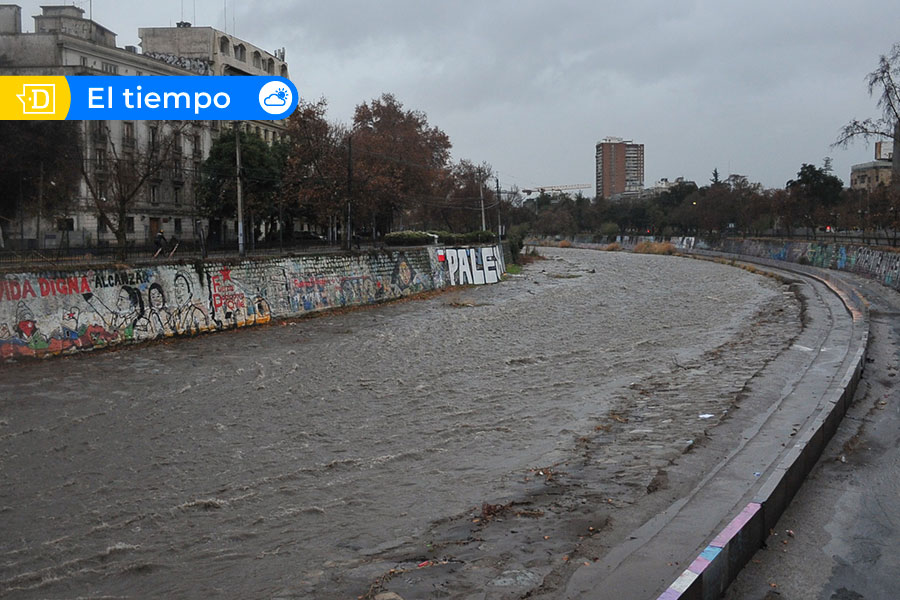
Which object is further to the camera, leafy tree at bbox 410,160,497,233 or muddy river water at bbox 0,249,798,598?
leafy tree at bbox 410,160,497,233

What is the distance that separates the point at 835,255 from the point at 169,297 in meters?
46.3

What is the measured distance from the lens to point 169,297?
77.3 feet

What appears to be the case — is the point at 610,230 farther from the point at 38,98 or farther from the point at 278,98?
the point at 38,98

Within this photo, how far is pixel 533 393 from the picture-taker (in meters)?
15.7

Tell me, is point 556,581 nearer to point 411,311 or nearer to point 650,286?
point 411,311

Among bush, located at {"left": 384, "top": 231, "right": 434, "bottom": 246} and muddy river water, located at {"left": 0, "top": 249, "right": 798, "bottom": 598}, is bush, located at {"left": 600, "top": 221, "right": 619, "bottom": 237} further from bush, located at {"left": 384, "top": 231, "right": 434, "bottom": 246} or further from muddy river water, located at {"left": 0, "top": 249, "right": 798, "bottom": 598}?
muddy river water, located at {"left": 0, "top": 249, "right": 798, "bottom": 598}

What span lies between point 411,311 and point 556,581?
88.0ft

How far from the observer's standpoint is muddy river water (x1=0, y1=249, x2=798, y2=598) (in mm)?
7730

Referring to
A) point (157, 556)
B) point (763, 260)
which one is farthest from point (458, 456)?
point (763, 260)

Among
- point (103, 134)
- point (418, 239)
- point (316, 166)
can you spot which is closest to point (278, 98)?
point (418, 239)

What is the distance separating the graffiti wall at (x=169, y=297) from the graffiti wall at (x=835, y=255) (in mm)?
24876

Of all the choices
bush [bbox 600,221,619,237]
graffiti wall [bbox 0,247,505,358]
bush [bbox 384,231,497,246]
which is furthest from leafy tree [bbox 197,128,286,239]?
bush [bbox 600,221,619,237]

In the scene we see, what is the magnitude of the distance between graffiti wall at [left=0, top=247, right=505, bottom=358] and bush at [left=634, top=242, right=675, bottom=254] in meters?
66.6

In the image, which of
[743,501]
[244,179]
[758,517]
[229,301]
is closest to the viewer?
[758,517]
